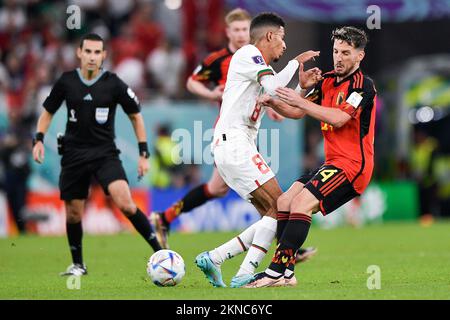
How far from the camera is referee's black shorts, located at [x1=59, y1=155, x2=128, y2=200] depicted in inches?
428

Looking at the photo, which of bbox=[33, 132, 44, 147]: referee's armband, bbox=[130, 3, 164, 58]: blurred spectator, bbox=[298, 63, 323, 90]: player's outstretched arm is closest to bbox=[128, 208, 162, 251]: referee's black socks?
bbox=[33, 132, 44, 147]: referee's armband

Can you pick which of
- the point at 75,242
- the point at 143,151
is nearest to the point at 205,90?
the point at 143,151

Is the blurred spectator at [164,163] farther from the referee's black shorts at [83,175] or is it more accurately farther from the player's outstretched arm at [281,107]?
the player's outstretched arm at [281,107]

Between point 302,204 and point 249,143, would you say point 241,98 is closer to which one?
point 249,143

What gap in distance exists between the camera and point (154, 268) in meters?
8.98

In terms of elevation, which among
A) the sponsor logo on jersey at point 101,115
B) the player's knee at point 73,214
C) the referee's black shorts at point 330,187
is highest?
the sponsor logo on jersey at point 101,115

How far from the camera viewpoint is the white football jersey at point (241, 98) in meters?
9.12

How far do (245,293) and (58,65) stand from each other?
13.8m

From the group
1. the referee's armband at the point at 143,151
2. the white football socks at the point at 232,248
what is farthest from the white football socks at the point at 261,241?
the referee's armband at the point at 143,151

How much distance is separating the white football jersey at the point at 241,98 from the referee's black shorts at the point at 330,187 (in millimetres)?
823

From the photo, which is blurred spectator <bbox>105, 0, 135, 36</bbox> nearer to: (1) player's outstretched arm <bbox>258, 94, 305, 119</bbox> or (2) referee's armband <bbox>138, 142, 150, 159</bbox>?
(2) referee's armband <bbox>138, 142, 150, 159</bbox>

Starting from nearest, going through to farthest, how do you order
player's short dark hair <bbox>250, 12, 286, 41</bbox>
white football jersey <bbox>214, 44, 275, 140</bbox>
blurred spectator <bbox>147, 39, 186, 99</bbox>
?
white football jersey <bbox>214, 44, 275, 140</bbox>, player's short dark hair <bbox>250, 12, 286, 41</bbox>, blurred spectator <bbox>147, 39, 186, 99</bbox>

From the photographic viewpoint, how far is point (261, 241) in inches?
356
